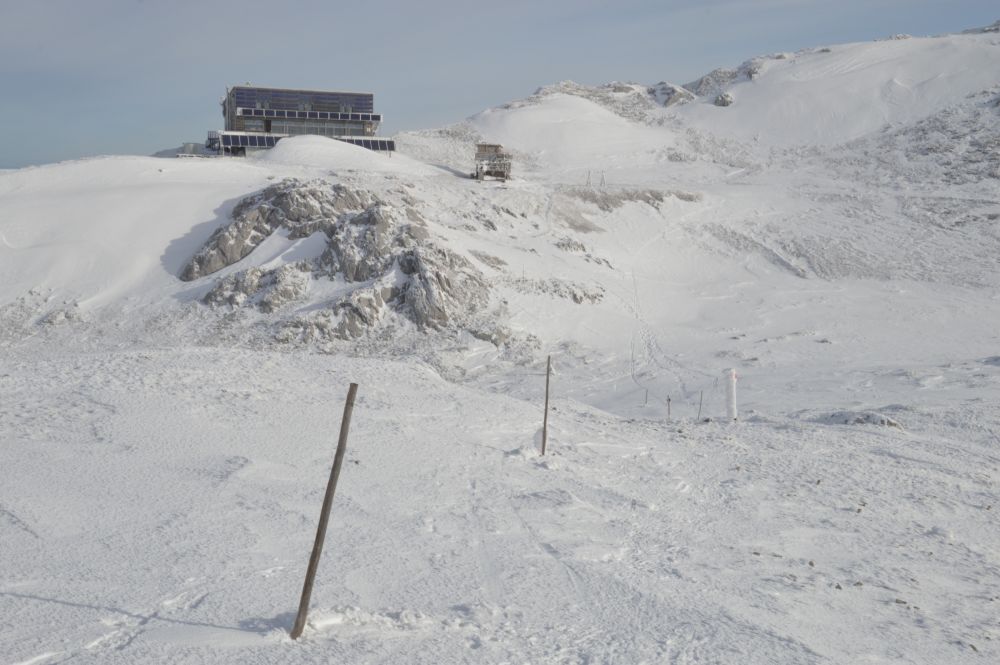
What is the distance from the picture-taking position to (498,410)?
16.2 meters

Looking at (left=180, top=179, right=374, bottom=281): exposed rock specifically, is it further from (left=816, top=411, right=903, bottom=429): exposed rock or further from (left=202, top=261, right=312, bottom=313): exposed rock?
(left=816, top=411, right=903, bottom=429): exposed rock

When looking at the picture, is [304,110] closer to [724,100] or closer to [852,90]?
[724,100]

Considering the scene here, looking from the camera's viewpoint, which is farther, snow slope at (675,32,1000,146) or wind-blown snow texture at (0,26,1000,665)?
snow slope at (675,32,1000,146)

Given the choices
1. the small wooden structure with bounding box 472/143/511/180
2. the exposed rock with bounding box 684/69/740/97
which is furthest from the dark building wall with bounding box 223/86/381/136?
the exposed rock with bounding box 684/69/740/97

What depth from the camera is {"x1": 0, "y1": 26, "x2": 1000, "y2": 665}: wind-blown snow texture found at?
731 cm

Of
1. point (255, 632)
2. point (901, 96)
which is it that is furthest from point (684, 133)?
point (255, 632)

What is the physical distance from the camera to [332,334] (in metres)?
27.2

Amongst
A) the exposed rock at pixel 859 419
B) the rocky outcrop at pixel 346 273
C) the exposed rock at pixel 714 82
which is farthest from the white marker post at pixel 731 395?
the exposed rock at pixel 714 82

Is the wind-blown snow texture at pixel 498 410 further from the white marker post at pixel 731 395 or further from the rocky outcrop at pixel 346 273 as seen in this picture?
the white marker post at pixel 731 395

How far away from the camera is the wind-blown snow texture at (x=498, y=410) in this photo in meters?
7.31

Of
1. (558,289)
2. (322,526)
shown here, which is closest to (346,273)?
(558,289)

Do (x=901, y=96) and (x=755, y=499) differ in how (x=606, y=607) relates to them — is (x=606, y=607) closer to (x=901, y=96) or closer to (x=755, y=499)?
(x=755, y=499)

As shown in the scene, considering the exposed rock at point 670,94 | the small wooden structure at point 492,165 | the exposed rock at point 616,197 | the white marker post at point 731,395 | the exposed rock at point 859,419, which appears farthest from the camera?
the exposed rock at point 670,94

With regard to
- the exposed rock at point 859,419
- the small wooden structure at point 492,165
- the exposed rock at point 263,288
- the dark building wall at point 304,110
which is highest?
the dark building wall at point 304,110
